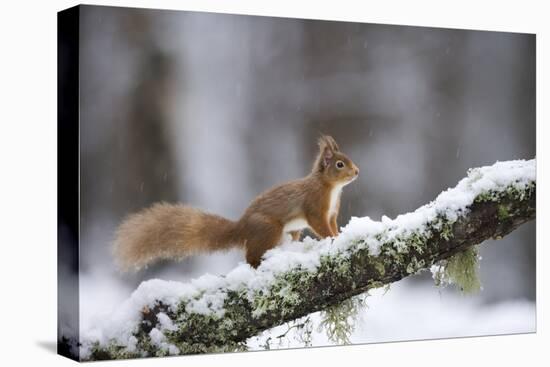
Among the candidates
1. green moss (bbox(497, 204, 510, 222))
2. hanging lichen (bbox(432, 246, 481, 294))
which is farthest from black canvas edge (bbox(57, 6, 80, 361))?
green moss (bbox(497, 204, 510, 222))

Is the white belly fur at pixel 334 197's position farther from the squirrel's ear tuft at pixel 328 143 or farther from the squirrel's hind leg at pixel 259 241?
the squirrel's hind leg at pixel 259 241

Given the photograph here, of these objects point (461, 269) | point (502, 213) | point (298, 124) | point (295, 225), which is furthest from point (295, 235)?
point (502, 213)

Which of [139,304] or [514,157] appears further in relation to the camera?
[514,157]

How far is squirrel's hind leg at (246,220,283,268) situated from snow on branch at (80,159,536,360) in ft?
0.62

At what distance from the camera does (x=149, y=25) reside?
241 inches

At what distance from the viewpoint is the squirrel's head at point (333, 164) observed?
6488mm

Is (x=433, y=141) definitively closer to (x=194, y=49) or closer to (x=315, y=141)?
(x=315, y=141)

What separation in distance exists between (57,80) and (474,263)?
114 inches

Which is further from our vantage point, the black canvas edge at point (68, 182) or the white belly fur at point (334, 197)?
the white belly fur at point (334, 197)

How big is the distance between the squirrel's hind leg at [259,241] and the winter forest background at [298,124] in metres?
0.12

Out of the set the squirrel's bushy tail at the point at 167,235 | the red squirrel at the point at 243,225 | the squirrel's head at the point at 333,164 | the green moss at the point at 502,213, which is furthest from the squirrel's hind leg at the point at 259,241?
the green moss at the point at 502,213

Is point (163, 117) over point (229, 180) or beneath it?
over

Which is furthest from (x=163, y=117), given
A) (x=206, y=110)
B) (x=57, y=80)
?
(x=57, y=80)

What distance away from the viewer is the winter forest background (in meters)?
5.98
